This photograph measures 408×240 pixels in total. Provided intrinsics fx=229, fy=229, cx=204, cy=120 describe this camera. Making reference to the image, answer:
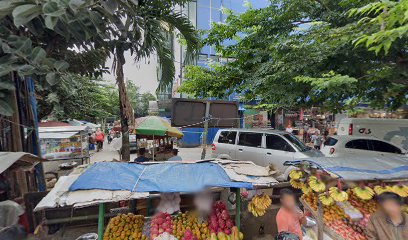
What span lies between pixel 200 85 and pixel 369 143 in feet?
25.9

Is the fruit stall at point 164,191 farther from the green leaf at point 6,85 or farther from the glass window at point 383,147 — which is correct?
the glass window at point 383,147

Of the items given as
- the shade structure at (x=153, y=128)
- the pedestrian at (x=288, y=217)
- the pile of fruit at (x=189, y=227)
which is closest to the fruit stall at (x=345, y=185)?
the pedestrian at (x=288, y=217)

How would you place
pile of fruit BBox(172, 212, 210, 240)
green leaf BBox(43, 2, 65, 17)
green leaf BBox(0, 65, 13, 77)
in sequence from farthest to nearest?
pile of fruit BBox(172, 212, 210, 240), green leaf BBox(0, 65, 13, 77), green leaf BBox(43, 2, 65, 17)

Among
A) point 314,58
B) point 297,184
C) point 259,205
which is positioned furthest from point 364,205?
point 314,58

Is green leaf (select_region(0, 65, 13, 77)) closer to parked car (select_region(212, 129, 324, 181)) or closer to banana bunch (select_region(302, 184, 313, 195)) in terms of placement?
banana bunch (select_region(302, 184, 313, 195))

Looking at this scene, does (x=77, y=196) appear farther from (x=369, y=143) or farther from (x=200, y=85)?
(x=369, y=143)

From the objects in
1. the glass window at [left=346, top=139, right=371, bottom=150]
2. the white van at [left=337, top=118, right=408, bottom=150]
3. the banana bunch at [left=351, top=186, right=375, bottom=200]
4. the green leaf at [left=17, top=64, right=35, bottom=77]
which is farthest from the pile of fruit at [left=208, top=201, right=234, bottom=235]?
the white van at [left=337, top=118, right=408, bottom=150]

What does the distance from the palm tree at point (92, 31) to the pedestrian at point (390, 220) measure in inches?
172

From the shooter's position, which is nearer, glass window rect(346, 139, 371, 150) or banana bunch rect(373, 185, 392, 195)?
banana bunch rect(373, 185, 392, 195)

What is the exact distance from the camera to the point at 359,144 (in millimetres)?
10297

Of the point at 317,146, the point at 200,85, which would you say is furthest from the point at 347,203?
the point at 317,146

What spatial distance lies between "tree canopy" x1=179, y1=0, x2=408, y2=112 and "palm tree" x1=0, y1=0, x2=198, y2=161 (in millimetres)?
2942

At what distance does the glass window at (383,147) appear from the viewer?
9.45m

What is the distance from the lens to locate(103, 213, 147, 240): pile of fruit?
12.2ft
